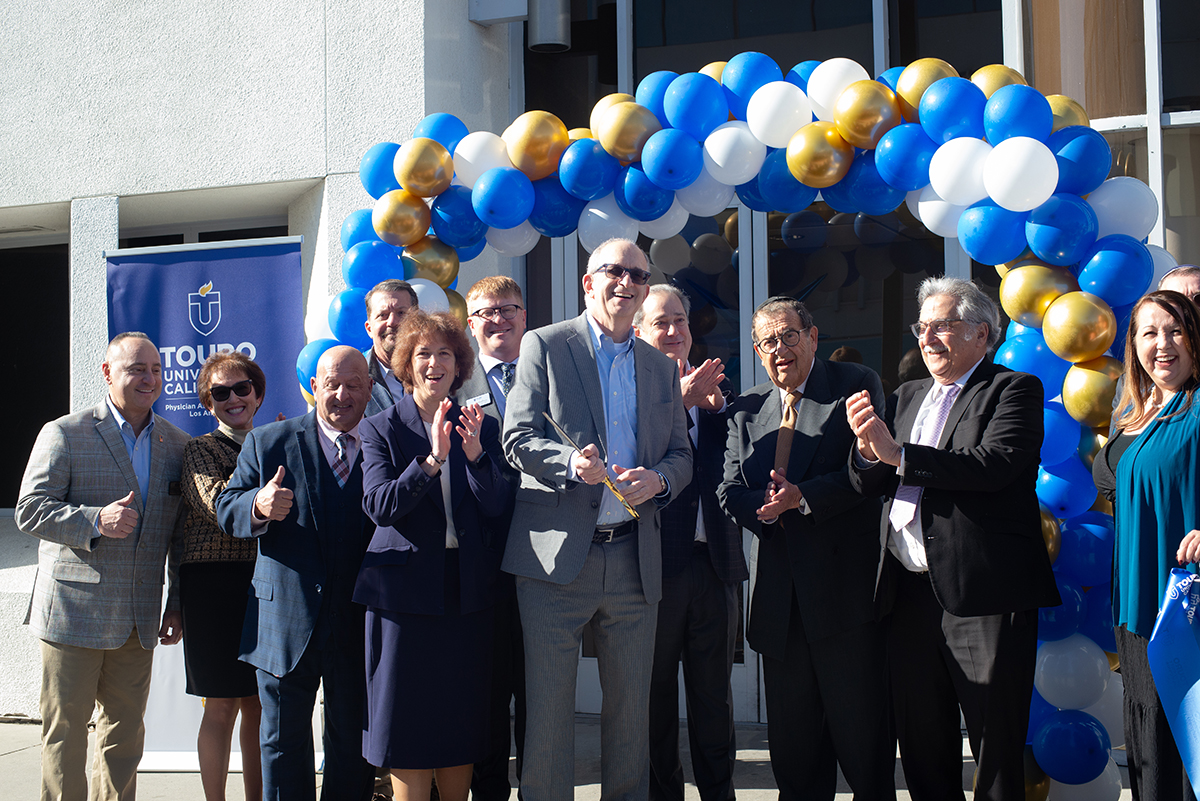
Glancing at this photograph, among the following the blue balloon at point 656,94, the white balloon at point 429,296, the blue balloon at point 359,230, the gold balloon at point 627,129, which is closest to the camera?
the gold balloon at point 627,129

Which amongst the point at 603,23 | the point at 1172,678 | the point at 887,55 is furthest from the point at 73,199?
the point at 1172,678

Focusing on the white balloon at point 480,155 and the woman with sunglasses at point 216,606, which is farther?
the white balloon at point 480,155

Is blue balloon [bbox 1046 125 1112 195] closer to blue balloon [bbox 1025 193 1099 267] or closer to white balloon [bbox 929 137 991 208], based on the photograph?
blue balloon [bbox 1025 193 1099 267]

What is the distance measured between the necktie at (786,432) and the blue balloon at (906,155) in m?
0.90

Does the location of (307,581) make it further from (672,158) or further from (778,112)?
(778,112)

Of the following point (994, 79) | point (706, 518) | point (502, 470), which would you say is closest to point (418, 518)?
point (502, 470)

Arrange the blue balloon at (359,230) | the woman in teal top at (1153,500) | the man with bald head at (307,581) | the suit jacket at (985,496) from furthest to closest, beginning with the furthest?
the blue balloon at (359,230) → the man with bald head at (307,581) → the suit jacket at (985,496) → the woman in teal top at (1153,500)

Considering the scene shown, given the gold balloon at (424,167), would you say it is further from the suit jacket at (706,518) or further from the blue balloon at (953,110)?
the blue balloon at (953,110)

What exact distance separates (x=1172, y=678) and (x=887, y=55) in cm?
396

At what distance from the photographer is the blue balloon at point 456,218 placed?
4.44 meters

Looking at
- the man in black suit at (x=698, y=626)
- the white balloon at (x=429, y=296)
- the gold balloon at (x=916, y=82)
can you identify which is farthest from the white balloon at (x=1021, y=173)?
the white balloon at (x=429, y=296)

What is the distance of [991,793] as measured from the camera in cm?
328

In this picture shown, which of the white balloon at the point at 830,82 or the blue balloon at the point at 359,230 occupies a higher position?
the white balloon at the point at 830,82

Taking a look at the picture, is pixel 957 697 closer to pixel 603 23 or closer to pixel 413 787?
pixel 413 787
